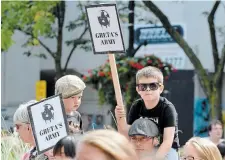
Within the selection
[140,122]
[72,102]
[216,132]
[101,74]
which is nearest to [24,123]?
[72,102]

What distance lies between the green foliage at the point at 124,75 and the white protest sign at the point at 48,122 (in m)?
7.57

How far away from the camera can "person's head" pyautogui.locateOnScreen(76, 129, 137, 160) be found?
84.0 inches

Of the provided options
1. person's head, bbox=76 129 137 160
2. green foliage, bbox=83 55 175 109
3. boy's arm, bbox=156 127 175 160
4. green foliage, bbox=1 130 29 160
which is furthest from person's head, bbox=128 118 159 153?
green foliage, bbox=83 55 175 109

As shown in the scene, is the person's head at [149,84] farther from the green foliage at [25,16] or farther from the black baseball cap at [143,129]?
the green foliage at [25,16]

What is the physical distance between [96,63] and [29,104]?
757 inches

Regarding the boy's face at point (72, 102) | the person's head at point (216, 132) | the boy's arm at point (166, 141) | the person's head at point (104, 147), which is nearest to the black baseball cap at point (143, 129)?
the boy's arm at point (166, 141)

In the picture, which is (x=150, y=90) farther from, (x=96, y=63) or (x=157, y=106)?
(x=96, y=63)

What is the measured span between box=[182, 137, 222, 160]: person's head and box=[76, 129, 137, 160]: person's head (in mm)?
1523

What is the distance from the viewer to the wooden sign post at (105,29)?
5238mm

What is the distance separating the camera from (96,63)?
23.9 meters

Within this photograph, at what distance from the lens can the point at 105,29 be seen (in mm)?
5289

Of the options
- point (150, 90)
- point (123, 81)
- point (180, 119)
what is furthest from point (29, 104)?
point (180, 119)

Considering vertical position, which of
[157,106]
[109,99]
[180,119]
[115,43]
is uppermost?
[115,43]

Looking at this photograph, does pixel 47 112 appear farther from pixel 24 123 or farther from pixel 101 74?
pixel 101 74
